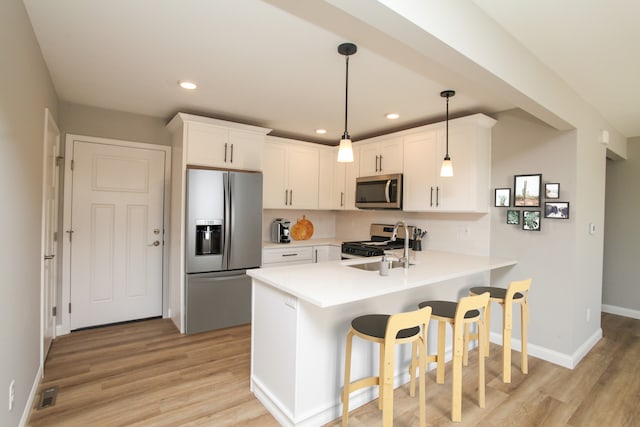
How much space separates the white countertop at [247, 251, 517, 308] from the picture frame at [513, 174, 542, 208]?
1.98 ft

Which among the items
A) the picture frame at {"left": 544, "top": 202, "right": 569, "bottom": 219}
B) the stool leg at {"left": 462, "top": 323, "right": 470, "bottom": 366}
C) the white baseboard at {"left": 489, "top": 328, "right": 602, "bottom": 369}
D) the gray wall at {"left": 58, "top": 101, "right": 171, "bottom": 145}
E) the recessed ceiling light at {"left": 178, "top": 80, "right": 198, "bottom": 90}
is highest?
the recessed ceiling light at {"left": 178, "top": 80, "right": 198, "bottom": 90}

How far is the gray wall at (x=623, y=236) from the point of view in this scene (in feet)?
14.1

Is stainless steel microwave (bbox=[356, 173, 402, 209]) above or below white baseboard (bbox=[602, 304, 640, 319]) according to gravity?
above

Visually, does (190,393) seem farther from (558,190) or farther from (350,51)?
(558,190)

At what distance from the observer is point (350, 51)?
2.17m

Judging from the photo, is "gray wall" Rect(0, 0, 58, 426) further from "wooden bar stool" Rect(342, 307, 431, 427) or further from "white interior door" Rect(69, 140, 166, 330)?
"wooden bar stool" Rect(342, 307, 431, 427)

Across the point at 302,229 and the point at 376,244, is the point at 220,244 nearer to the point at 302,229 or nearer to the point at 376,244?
the point at 302,229

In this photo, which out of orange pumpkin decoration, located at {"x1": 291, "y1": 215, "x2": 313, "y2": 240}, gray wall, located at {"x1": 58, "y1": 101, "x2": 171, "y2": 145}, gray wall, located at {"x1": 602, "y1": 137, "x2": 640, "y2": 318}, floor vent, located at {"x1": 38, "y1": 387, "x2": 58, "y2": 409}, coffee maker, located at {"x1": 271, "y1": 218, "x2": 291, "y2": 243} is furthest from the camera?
orange pumpkin decoration, located at {"x1": 291, "y1": 215, "x2": 313, "y2": 240}

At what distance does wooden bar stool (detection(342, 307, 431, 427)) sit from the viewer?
1.78m

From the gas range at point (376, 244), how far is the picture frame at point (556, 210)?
57.2 inches

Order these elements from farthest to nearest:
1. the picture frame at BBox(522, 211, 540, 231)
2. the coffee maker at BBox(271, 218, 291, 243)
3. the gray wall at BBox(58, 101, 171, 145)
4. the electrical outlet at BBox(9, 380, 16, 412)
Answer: the coffee maker at BBox(271, 218, 291, 243) < the gray wall at BBox(58, 101, 171, 145) < the picture frame at BBox(522, 211, 540, 231) < the electrical outlet at BBox(9, 380, 16, 412)

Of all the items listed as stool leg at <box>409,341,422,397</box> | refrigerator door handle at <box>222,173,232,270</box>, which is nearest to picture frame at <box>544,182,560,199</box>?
stool leg at <box>409,341,422,397</box>

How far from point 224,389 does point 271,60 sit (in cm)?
239

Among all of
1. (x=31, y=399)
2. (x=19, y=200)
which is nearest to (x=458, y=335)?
(x=19, y=200)
